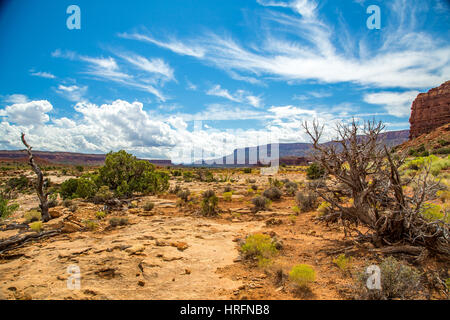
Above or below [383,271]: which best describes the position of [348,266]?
below

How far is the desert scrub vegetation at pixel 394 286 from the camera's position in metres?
3.93

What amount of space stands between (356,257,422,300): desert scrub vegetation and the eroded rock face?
8274 cm

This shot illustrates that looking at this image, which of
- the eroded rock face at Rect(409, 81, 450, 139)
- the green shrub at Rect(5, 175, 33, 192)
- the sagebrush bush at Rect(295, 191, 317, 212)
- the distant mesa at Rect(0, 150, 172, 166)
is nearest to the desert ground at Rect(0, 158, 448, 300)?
the sagebrush bush at Rect(295, 191, 317, 212)

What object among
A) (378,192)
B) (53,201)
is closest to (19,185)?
(53,201)

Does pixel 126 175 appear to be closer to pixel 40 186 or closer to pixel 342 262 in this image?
pixel 40 186

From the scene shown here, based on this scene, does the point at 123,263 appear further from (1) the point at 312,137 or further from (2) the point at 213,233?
(1) the point at 312,137

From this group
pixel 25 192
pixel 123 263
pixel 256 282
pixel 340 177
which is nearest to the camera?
pixel 256 282

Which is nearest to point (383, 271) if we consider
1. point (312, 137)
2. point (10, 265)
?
point (312, 137)

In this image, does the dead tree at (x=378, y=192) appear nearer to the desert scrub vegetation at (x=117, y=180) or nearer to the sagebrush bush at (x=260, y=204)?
the sagebrush bush at (x=260, y=204)

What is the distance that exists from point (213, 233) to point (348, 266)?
5105mm

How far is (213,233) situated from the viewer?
9094 millimetres

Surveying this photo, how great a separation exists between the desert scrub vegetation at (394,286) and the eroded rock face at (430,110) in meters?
82.7

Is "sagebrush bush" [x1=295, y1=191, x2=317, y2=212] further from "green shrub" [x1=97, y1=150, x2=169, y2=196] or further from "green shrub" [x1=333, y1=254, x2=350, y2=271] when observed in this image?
"green shrub" [x1=97, y1=150, x2=169, y2=196]

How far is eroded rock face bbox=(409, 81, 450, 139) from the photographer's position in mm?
69188
